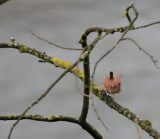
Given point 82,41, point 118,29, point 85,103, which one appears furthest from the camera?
point 85,103

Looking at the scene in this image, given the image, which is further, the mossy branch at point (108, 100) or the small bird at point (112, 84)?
the small bird at point (112, 84)

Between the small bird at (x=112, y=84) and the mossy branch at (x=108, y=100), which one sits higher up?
the mossy branch at (x=108, y=100)

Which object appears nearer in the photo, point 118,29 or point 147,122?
point 118,29

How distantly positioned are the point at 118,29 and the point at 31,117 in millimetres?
813

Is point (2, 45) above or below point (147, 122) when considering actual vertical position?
above

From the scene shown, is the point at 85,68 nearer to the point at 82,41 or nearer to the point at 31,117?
the point at 82,41

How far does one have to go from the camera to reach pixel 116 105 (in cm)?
230

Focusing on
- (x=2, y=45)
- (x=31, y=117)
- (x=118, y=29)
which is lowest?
(x=31, y=117)

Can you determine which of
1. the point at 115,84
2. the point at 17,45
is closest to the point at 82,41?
the point at 17,45

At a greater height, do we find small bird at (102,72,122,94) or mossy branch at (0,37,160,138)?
mossy branch at (0,37,160,138)

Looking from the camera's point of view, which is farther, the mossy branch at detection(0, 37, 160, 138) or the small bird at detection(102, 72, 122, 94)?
the small bird at detection(102, 72, 122, 94)

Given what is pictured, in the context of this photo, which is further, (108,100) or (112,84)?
(112,84)

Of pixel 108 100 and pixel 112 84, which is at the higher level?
pixel 108 100

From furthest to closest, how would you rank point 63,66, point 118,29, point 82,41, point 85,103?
point 63,66
point 85,103
point 82,41
point 118,29
